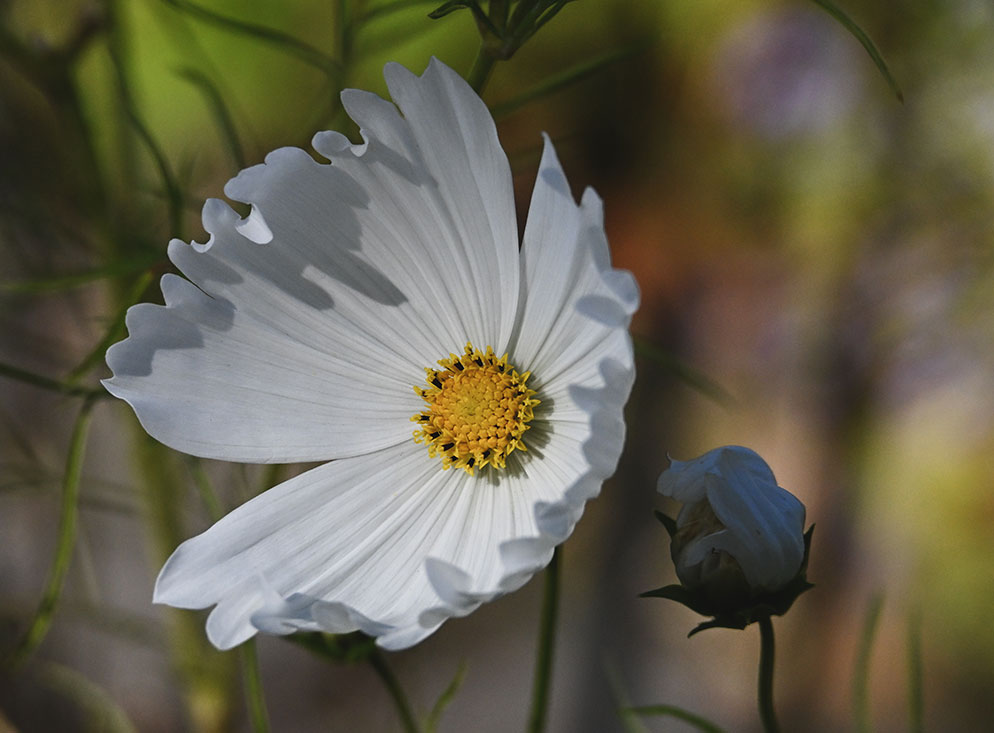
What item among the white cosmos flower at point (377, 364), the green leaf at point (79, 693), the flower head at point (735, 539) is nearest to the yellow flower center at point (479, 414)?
the white cosmos flower at point (377, 364)

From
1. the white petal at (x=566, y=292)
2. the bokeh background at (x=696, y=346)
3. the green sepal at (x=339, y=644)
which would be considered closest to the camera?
the white petal at (x=566, y=292)

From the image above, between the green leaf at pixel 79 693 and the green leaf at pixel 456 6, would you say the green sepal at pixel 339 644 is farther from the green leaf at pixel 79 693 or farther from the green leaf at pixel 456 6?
the green leaf at pixel 79 693

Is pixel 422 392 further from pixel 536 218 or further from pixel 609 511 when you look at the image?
pixel 609 511

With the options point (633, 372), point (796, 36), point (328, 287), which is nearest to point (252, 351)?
point (328, 287)

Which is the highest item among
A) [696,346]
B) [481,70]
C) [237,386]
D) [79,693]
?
[696,346]

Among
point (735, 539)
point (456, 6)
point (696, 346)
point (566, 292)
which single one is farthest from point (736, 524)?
point (696, 346)

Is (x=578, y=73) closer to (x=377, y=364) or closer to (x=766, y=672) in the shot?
(x=377, y=364)
